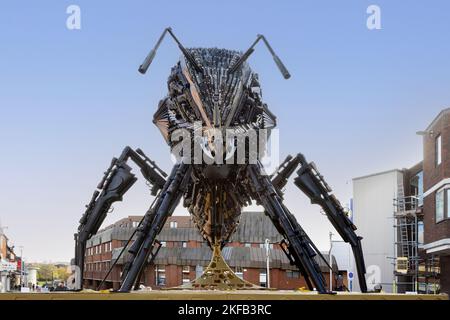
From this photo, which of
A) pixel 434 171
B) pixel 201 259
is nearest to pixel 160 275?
pixel 201 259

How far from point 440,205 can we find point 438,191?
812 mm

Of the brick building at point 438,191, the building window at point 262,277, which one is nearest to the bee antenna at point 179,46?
the brick building at point 438,191

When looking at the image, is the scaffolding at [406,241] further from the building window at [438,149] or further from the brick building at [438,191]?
A: the building window at [438,149]

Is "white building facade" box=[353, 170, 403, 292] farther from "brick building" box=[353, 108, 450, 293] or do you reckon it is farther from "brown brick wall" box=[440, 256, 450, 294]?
"brown brick wall" box=[440, 256, 450, 294]

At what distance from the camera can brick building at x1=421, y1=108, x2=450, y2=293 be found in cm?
3105

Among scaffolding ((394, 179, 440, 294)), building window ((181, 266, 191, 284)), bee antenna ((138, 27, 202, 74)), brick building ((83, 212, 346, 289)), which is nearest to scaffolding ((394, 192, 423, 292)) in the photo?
scaffolding ((394, 179, 440, 294))

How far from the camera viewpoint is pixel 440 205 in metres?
32.0

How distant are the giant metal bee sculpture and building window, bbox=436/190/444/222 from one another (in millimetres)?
20230

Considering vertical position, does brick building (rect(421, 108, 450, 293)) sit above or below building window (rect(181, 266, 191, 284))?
above
